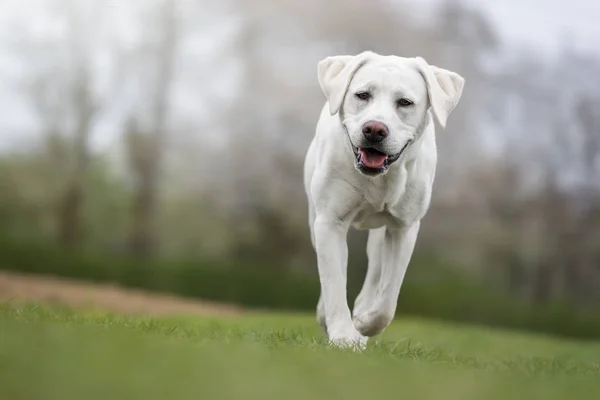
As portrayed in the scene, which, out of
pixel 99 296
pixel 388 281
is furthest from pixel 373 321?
pixel 99 296

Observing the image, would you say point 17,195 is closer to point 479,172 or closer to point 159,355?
point 479,172

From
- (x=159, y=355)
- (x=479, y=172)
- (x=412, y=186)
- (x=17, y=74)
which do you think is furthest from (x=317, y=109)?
(x=159, y=355)

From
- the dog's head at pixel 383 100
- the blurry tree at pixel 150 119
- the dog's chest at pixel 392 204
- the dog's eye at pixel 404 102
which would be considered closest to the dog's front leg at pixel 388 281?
the dog's chest at pixel 392 204

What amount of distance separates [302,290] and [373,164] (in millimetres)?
12763

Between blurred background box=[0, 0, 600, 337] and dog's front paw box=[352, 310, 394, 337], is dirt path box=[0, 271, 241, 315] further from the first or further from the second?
dog's front paw box=[352, 310, 394, 337]

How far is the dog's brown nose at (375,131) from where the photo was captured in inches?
191

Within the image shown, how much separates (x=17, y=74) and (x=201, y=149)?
4.03 m

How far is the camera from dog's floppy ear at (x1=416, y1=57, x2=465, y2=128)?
5188 millimetres

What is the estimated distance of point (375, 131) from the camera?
486 centimetres

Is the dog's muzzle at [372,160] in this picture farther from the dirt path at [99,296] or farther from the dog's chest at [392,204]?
the dirt path at [99,296]

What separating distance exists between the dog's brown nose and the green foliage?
12815 mm

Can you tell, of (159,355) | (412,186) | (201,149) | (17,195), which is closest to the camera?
(159,355)

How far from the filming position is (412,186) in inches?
215

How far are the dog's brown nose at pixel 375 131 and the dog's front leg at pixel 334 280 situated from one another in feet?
2.21
